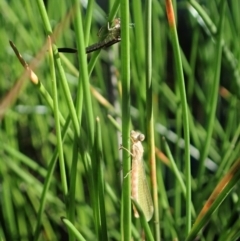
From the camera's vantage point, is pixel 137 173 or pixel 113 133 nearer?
pixel 137 173

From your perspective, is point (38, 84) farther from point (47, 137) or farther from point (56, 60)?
point (47, 137)

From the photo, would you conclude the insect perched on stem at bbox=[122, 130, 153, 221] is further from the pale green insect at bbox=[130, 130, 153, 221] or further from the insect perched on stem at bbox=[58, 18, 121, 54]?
the insect perched on stem at bbox=[58, 18, 121, 54]

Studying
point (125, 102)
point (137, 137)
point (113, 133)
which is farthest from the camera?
point (113, 133)

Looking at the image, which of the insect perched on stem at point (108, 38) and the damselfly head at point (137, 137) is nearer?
the insect perched on stem at point (108, 38)

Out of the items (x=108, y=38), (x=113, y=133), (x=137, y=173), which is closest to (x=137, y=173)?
(x=137, y=173)

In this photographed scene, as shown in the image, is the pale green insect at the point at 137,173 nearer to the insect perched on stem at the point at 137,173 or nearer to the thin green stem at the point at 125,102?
the insect perched on stem at the point at 137,173

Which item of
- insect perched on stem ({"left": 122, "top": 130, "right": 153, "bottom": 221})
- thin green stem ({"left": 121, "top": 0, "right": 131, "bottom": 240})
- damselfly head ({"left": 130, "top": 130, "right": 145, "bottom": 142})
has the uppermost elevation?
thin green stem ({"left": 121, "top": 0, "right": 131, "bottom": 240})

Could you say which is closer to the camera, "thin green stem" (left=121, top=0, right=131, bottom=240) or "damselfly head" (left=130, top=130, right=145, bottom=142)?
"thin green stem" (left=121, top=0, right=131, bottom=240)

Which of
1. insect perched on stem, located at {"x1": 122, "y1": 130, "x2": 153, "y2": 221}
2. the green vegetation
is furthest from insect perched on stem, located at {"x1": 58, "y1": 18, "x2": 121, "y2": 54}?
insect perched on stem, located at {"x1": 122, "y1": 130, "x2": 153, "y2": 221}

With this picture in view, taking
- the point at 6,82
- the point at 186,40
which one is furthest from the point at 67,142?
the point at 186,40

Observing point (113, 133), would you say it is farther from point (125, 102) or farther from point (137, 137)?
point (125, 102)

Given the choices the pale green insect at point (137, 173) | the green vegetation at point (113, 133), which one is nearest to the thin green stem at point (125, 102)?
the green vegetation at point (113, 133)
